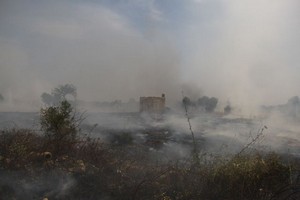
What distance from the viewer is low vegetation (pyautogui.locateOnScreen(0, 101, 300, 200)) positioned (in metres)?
7.31

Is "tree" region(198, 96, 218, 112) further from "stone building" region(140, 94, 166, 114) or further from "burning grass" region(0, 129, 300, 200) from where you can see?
"burning grass" region(0, 129, 300, 200)

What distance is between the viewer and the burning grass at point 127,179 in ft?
24.0

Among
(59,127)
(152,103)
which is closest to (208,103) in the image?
(152,103)

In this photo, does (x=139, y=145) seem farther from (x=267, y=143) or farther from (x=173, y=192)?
(x=173, y=192)

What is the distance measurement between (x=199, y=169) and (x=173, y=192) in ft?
3.15

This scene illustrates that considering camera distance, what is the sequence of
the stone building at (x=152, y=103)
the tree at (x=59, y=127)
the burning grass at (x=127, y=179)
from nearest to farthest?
the burning grass at (x=127, y=179), the tree at (x=59, y=127), the stone building at (x=152, y=103)

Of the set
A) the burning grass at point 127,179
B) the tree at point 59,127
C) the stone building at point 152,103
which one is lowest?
the burning grass at point 127,179

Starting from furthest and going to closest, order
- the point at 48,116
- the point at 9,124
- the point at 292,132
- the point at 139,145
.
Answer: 1. the point at 292,132
2. the point at 9,124
3. the point at 139,145
4. the point at 48,116

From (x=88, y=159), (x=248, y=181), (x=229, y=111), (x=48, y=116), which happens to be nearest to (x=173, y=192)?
(x=248, y=181)

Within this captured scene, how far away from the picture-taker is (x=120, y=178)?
8.03m

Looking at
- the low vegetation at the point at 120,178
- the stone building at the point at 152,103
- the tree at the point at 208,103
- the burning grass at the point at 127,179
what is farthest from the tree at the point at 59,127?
the tree at the point at 208,103

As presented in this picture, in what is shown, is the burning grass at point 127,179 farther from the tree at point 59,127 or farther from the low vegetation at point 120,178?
the tree at point 59,127

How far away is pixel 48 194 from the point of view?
280 inches

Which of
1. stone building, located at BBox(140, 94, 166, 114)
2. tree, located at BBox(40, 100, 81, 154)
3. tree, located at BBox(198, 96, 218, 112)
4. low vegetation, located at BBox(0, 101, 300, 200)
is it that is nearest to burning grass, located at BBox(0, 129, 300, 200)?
low vegetation, located at BBox(0, 101, 300, 200)
